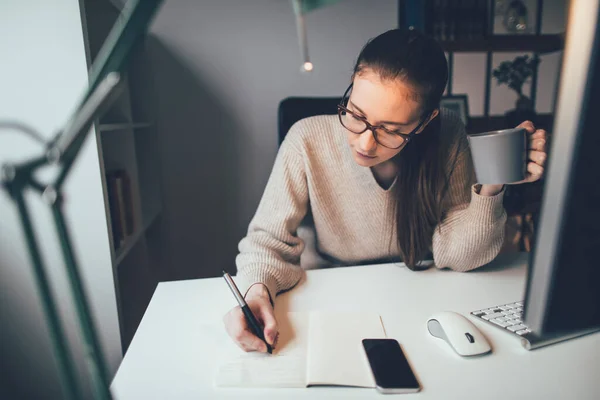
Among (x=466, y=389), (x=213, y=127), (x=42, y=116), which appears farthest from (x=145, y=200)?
(x=466, y=389)

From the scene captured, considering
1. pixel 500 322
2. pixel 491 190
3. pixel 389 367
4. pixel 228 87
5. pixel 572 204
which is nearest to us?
pixel 572 204

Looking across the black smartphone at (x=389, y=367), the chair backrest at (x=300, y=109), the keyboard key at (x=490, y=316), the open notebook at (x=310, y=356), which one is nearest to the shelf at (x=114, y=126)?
the chair backrest at (x=300, y=109)

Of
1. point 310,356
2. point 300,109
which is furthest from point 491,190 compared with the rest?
point 300,109

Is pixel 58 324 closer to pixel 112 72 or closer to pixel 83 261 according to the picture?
pixel 112 72

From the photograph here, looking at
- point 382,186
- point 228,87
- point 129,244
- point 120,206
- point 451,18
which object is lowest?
point 129,244

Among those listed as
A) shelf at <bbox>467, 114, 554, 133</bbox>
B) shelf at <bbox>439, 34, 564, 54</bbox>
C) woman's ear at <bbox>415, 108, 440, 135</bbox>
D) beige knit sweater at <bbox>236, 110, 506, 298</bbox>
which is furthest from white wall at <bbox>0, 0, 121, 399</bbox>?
shelf at <bbox>467, 114, 554, 133</bbox>

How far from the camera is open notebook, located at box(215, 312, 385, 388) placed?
62 cm

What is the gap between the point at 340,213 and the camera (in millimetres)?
1198

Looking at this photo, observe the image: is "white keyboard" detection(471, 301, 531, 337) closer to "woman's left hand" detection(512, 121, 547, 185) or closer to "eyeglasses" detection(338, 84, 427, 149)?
"woman's left hand" detection(512, 121, 547, 185)

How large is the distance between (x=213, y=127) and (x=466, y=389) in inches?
66.8

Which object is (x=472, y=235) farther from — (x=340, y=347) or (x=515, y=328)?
(x=340, y=347)

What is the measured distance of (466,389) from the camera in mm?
598

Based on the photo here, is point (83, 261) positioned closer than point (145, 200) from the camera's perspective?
Yes

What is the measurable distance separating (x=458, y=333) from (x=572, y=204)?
49 centimetres
